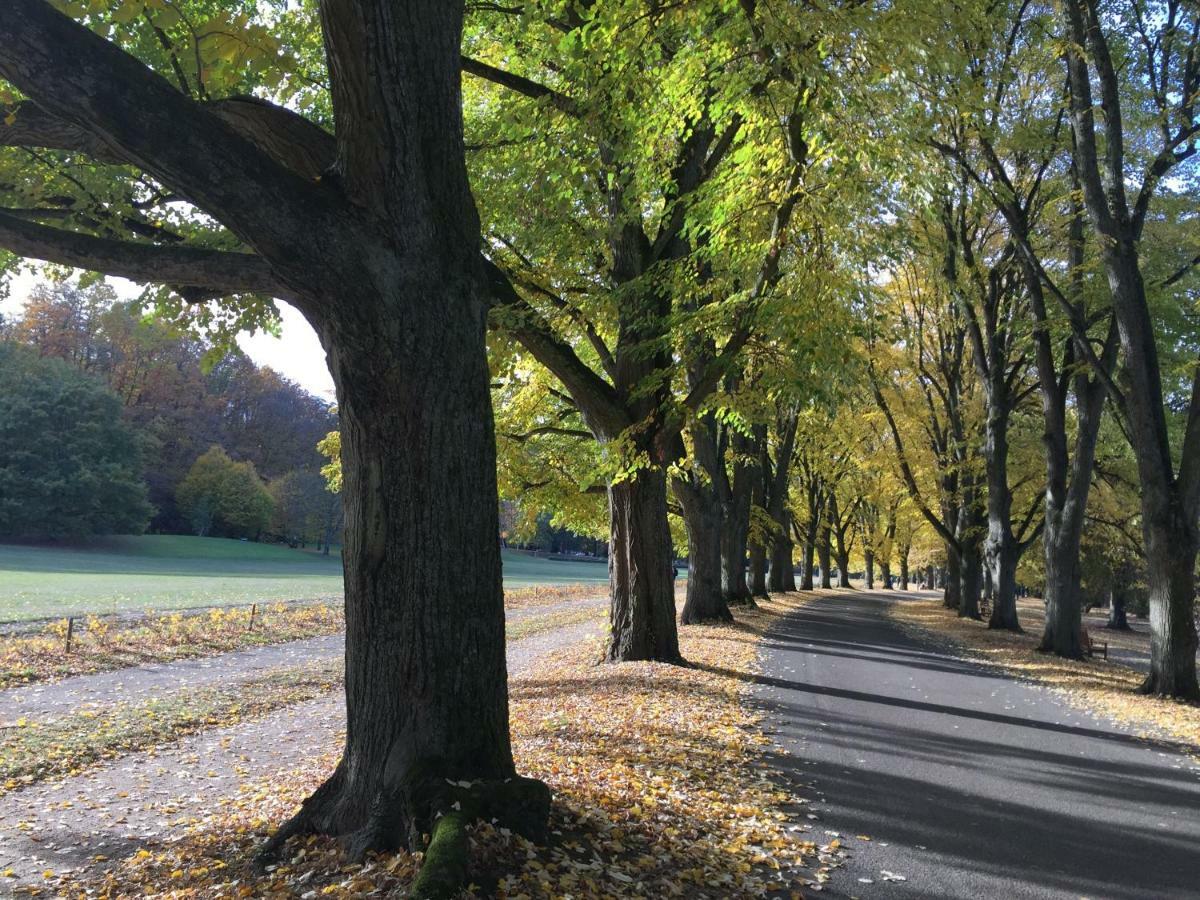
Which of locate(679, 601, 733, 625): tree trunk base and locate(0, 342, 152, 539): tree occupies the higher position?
locate(0, 342, 152, 539): tree

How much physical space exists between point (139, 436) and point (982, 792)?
64.2 m

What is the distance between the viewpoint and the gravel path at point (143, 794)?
5.48m

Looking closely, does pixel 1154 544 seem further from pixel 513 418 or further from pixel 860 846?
pixel 513 418

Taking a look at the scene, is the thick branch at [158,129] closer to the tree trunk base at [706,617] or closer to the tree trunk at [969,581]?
the tree trunk base at [706,617]

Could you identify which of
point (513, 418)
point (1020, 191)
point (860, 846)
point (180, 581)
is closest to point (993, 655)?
point (1020, 191)

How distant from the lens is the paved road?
15.9 ft

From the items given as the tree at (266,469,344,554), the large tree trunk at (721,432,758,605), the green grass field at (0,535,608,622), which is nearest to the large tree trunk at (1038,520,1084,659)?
the large tree trunk at (721,432,758,605)

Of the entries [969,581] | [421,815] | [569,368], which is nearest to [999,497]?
[969,581]

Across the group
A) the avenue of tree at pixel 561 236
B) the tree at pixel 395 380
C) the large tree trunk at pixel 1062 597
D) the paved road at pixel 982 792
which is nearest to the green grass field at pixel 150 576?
the avenue of tree at pixel 561 236

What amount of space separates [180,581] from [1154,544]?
36173 mm

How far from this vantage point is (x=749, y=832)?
530 centimetres

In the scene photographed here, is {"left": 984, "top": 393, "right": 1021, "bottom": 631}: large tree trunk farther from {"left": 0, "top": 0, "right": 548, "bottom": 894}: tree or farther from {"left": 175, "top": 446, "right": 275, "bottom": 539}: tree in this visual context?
{"left": 175, "top": 446, "right": 275, "bottom": 539}: tree

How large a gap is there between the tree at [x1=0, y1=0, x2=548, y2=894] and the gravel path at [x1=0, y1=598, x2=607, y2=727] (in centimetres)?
786

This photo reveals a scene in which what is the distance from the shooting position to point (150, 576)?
3838 centimetres
